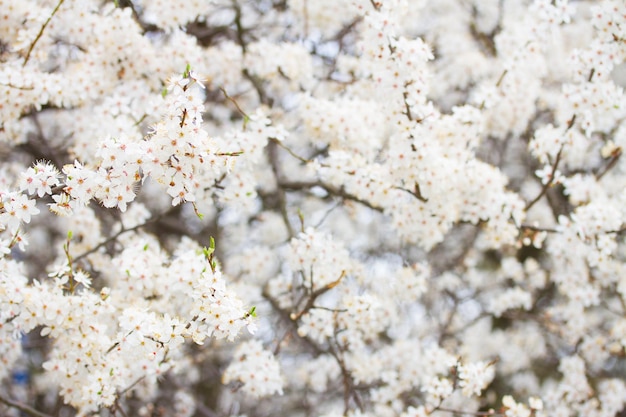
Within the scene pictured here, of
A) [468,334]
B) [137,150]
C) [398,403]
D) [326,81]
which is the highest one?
[137,150]

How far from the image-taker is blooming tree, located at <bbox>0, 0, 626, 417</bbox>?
3.32m

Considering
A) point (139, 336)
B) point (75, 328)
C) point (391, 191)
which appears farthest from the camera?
point (391, 191)

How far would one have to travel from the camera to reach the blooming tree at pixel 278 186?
3316 mm

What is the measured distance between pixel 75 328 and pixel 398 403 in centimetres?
280

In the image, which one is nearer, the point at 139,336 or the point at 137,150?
the point at 137,150

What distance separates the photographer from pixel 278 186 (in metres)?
5.74

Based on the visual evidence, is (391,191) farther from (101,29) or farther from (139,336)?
(101,29)

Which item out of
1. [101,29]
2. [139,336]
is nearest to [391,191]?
[139,336]

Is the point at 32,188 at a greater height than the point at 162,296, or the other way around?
the point at 32,188

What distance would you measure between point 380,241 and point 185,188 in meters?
5.49

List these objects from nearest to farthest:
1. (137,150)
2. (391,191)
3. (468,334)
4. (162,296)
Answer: (137,150)
(162,296)
(391,191)
(468,334)

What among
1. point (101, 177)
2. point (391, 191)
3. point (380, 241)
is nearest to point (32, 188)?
point (101, 177)

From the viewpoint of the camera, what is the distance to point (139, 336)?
10.7 ft

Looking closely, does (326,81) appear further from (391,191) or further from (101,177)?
(101,177)
